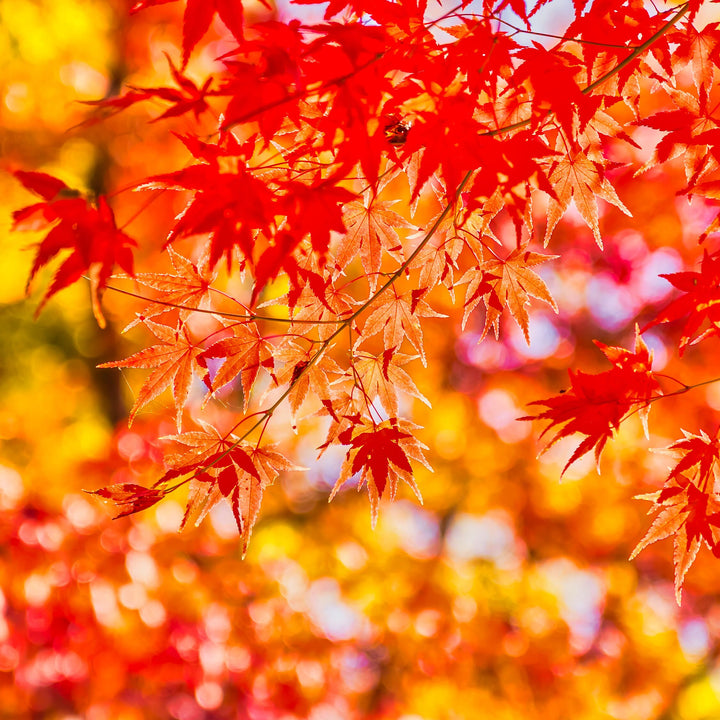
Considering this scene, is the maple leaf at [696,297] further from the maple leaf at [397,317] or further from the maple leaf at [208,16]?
the maple leaf at [208,16]

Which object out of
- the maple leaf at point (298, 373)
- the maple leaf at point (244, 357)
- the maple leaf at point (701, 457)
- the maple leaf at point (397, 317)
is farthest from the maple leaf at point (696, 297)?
the maple leaf at point (244, 357)

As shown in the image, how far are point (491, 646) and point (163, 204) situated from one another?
3.59 metres

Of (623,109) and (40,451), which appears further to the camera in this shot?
(623,109)

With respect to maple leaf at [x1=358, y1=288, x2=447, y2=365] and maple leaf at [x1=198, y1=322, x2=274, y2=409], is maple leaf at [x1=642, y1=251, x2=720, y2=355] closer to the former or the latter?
maple leaf at [x1=358, y1=288, x2=447, y2=365]

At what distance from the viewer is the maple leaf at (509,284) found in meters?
1.56

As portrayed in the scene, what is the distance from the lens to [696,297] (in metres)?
1.47

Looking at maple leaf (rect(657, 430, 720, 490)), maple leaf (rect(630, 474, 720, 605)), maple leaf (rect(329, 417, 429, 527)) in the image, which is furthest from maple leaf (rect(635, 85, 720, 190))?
maple leaf (rect(329, 417, 429, 527))

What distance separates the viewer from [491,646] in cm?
432

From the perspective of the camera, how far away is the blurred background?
12.4 ft

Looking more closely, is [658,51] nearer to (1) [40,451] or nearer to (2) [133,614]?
(2) [133,614]

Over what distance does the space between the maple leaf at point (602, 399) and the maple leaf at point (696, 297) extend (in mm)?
103

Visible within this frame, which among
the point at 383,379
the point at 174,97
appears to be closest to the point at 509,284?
the point at 383,379

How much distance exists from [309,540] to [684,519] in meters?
3.44

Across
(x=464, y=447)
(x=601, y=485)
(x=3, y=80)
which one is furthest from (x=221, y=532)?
(x=3, y=80)
